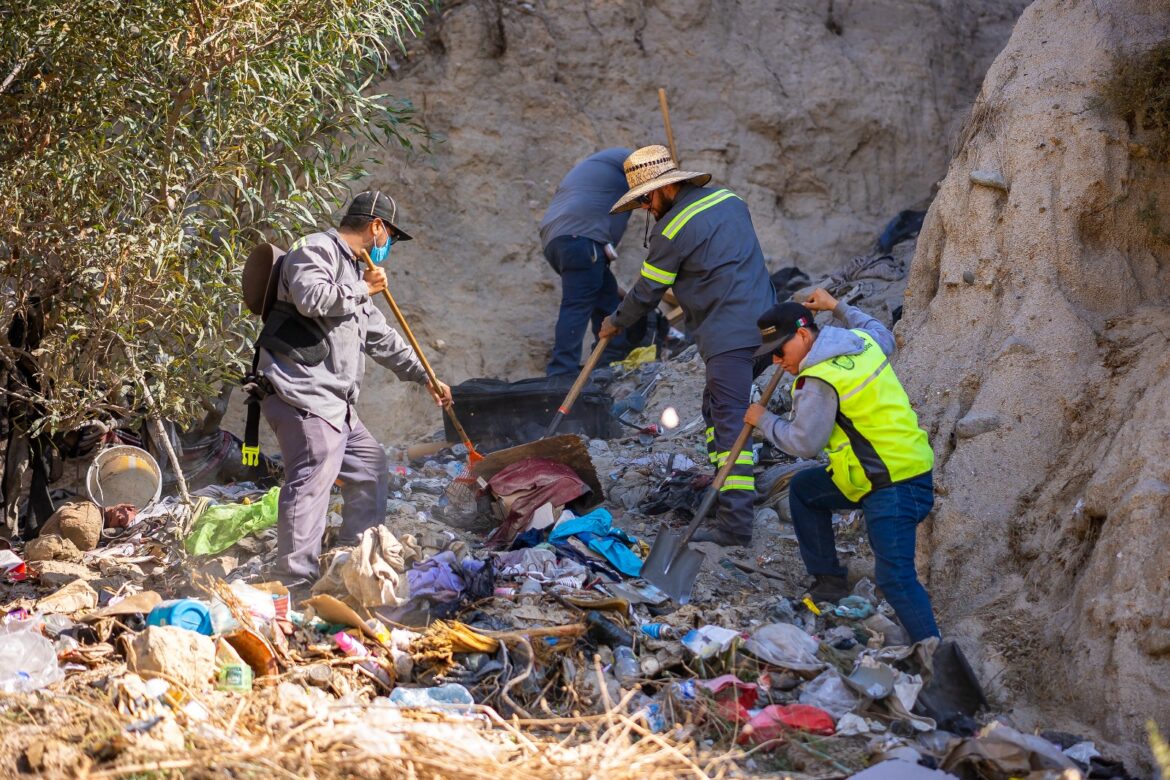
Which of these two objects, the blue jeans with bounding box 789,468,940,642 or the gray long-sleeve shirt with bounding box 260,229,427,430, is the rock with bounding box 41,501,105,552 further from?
the blue jeans with bounding box 789,468,940,642

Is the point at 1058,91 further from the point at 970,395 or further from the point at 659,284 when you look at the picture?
the point at 659,284

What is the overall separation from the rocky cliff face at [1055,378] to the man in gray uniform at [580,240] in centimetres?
255

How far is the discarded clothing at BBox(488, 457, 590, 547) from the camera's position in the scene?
5.70m

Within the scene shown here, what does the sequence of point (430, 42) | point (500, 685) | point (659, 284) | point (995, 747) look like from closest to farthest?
point (995, 747), point (500, 685), point (659, 284), point (430, 42)

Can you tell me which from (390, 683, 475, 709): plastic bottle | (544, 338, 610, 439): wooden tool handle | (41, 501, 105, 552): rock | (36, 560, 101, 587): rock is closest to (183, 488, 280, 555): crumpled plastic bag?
(36, 560, 101, 587): rock

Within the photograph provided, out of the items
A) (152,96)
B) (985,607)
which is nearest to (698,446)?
(985,607)

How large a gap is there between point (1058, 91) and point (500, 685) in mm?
3938

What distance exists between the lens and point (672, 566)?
5141 mm

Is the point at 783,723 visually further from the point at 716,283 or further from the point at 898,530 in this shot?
the point at 716,283

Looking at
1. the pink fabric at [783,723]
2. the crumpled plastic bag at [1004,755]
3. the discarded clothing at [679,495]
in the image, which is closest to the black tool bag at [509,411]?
the discarded clothing at [679,495]

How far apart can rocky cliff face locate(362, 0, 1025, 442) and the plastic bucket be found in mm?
3335

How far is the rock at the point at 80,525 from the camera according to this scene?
5891 millimetres

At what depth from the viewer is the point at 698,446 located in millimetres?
7234

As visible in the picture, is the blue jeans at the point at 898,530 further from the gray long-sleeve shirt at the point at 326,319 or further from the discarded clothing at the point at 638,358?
the discarded clothing at the point at 638,358
